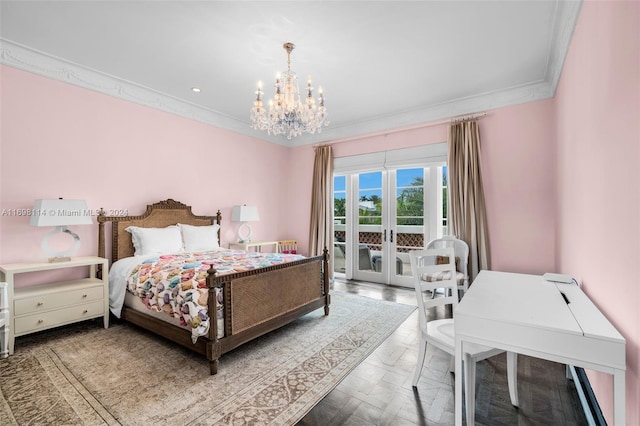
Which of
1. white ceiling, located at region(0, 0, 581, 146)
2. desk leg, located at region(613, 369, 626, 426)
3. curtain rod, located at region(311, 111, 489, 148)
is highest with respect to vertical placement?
white ceiling, located at region(0, 0, 581, 146)

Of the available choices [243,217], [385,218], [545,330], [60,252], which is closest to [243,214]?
[243,217]

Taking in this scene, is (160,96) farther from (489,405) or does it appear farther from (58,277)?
(489,405)

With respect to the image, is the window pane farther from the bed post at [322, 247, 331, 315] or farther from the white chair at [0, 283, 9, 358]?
the white chair at [0, 283, 9, 358]

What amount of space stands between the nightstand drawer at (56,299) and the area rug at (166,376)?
35 cm

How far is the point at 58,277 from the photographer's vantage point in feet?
10.6

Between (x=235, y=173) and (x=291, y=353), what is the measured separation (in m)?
3.50

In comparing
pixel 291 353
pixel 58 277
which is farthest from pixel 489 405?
pixel 58 277

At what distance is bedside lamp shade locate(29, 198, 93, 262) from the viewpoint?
285 centimetres

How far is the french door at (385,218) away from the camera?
15.3 ft

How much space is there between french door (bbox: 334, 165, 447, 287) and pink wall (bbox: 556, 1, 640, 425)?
2.20 meters

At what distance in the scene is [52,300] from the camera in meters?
2.78

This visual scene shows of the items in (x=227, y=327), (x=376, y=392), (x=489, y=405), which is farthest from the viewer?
(x=227, y=327)

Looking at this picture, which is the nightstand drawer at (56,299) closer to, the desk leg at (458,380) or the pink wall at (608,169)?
the desk leg at (458,380)

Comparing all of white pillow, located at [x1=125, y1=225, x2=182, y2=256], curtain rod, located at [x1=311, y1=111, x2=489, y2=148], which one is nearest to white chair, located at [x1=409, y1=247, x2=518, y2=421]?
curtain rod, located at [x1=311, y1=111, x2=489, y2=148]
